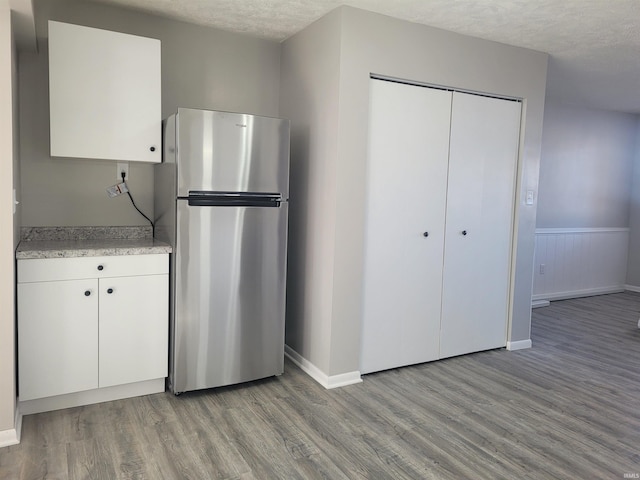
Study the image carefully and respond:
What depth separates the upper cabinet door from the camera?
2572 millimetres

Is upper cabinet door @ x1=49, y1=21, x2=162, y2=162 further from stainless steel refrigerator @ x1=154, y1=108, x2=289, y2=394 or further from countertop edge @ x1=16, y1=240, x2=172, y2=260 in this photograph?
countertop edge @ x1=16, y1=240, x2=172, y2=260

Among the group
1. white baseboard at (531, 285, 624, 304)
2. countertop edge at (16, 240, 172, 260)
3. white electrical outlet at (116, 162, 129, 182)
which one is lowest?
white baseboard at (531, 285, 624, 304)

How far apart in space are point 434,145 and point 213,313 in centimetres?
182

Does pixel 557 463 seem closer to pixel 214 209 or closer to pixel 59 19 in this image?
pixel 214 209

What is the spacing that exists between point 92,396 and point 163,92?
6.37 ft

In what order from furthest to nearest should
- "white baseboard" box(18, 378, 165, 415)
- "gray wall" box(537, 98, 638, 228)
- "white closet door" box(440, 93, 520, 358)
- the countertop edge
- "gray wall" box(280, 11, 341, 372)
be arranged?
"gray wall" box(537, 98, 638, 228)
"white closet door" box(440, 93, 520, 358)
"gray wall" box(280, 11, 341, 372)
"white baseboard" box(18, 378, 165, 415)
the countertop edge

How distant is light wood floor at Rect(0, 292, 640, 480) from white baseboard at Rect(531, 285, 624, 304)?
2.29m

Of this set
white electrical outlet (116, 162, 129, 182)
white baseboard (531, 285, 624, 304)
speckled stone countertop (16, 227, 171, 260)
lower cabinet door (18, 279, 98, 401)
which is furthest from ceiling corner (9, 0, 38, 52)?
white baseboard (531, 285, 624, 304)

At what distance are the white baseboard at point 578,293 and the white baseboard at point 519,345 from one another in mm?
1652

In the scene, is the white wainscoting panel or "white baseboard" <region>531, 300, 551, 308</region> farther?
the white wainscoting panel

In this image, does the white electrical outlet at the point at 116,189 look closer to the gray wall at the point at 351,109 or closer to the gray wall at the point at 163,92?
the gray wall at the point at 163,92

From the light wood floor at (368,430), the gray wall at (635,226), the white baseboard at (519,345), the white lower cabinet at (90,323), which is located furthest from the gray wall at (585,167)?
the white lower cabinet at (90,323)

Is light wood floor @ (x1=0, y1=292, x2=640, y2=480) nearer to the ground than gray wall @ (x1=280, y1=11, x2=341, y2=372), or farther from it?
nearer to the ground

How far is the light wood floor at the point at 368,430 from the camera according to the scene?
2107 mm
